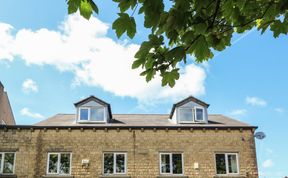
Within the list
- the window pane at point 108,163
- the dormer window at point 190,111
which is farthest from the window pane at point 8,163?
the dormer window at point 190,111

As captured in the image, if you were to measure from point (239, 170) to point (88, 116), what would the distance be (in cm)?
873

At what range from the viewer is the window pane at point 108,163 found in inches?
785

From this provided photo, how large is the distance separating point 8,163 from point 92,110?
5.23m

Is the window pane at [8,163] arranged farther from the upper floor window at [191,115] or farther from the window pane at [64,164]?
the upper floor window at [191,115]

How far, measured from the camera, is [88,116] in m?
21.2

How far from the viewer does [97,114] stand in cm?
2136

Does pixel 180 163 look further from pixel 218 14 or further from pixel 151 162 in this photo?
pixel 218 14

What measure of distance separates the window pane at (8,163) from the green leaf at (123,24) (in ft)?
60.5

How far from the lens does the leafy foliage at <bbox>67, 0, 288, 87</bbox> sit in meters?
3.09

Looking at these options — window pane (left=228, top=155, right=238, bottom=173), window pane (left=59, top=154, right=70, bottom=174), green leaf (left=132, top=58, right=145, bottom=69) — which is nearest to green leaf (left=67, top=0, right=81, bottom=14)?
green leaf (left=132, top=58, right=145, bottom=69)

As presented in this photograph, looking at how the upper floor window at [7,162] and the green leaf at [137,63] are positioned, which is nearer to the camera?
the green leaf at [137,63]

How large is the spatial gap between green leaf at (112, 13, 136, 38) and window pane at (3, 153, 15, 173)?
18430 mm

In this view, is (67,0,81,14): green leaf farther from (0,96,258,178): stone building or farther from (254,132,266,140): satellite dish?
(254,132,266,140): satellite dish

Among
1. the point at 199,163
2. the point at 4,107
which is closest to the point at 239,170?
the point at 199,163
